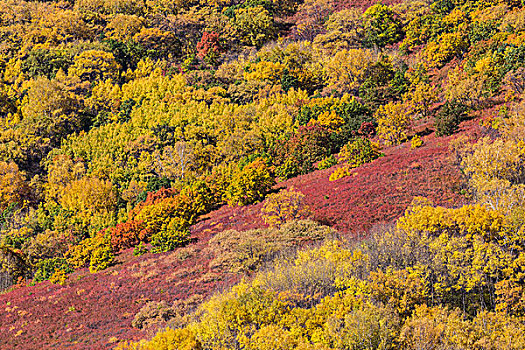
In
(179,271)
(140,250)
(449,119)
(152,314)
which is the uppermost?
(449,119)

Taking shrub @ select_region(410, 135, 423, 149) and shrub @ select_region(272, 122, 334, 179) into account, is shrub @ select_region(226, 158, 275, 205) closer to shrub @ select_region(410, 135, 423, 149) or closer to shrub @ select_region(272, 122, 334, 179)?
shrub @ select_region(272, 122, 334, 179)

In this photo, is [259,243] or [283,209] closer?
[259,243]

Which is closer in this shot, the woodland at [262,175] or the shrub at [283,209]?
the woodland at [262,175]

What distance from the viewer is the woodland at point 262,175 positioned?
29.6 m

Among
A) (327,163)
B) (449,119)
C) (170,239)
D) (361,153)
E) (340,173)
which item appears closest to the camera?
(170,239)

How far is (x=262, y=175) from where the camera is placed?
59.7 metres

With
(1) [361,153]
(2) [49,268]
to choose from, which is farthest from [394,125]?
(2) [49,268]

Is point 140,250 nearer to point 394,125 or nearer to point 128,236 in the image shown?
point 128,236

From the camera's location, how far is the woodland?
1167 inches

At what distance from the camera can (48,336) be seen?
131 ft

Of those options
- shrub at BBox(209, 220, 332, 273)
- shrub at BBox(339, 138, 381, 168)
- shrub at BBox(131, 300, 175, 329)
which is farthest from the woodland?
shrub at BBox(131, 300, 175, 329)

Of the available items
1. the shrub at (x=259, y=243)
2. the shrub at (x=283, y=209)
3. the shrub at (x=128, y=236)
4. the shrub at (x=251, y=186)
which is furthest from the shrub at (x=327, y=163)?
the shrub at (x=128, y=236)

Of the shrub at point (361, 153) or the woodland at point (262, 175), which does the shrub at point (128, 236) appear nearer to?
the woodland at point (262, 175)

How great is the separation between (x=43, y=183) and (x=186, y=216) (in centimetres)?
3719
